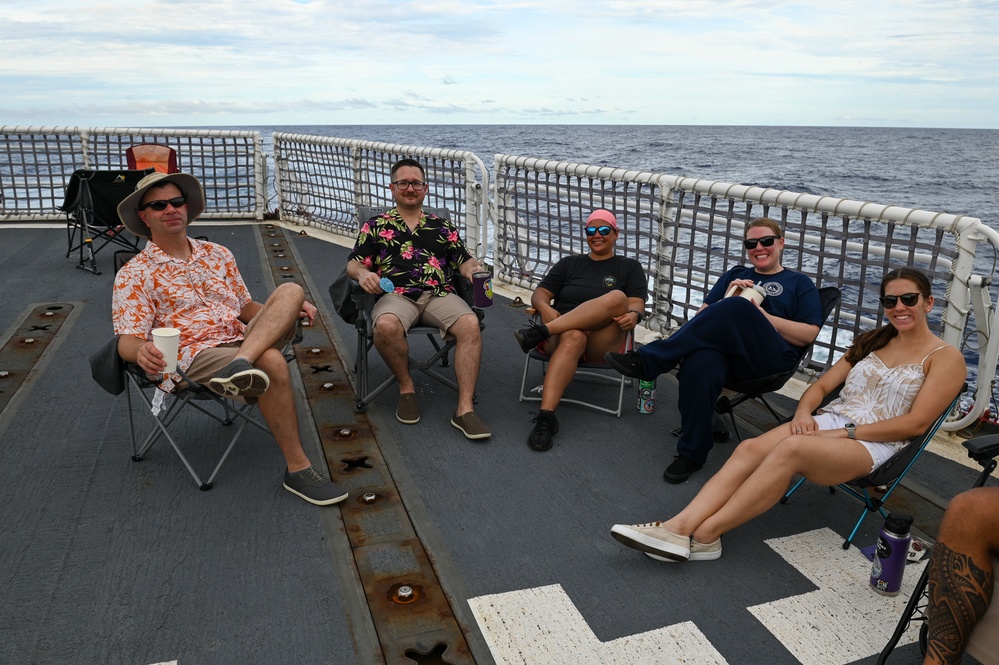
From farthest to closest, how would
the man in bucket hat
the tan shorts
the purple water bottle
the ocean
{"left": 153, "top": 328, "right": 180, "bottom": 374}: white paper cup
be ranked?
the ocean, the tan shorts, the man in bucket hat, {"left": 153, "top": 328, "right": 180, "bottom": 374}: white paper cup, the purple water bottle

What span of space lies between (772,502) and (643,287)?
5.47 ft

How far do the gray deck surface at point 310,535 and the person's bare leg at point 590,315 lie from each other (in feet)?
1.55

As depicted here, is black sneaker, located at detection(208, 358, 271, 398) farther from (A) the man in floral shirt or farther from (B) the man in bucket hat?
(A) the man in floral shirt

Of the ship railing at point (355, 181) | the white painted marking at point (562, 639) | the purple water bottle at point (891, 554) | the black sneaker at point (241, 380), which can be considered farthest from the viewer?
the ship railing at point (355, 181)

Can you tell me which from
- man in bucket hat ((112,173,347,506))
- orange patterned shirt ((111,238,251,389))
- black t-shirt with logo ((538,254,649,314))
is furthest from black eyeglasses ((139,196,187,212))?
black t-shirt with logo ((538,254,649,314))

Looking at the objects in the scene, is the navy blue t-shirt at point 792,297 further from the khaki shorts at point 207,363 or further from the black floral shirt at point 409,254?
the khaki shorts at point 207,363

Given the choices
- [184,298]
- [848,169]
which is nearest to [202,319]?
[184,298]

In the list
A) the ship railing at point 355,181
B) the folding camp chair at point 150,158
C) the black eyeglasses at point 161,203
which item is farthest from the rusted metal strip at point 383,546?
the folding camp chair at point 150,158

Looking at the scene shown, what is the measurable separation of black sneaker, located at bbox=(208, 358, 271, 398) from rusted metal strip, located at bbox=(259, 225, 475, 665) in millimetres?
559

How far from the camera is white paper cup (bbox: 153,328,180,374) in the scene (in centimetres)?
279

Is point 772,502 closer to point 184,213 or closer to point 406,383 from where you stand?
point 406,383

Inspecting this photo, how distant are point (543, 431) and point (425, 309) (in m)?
0.93

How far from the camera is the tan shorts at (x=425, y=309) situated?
156 inches

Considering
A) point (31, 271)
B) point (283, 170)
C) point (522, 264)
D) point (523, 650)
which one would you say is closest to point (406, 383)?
point (523, 650)
